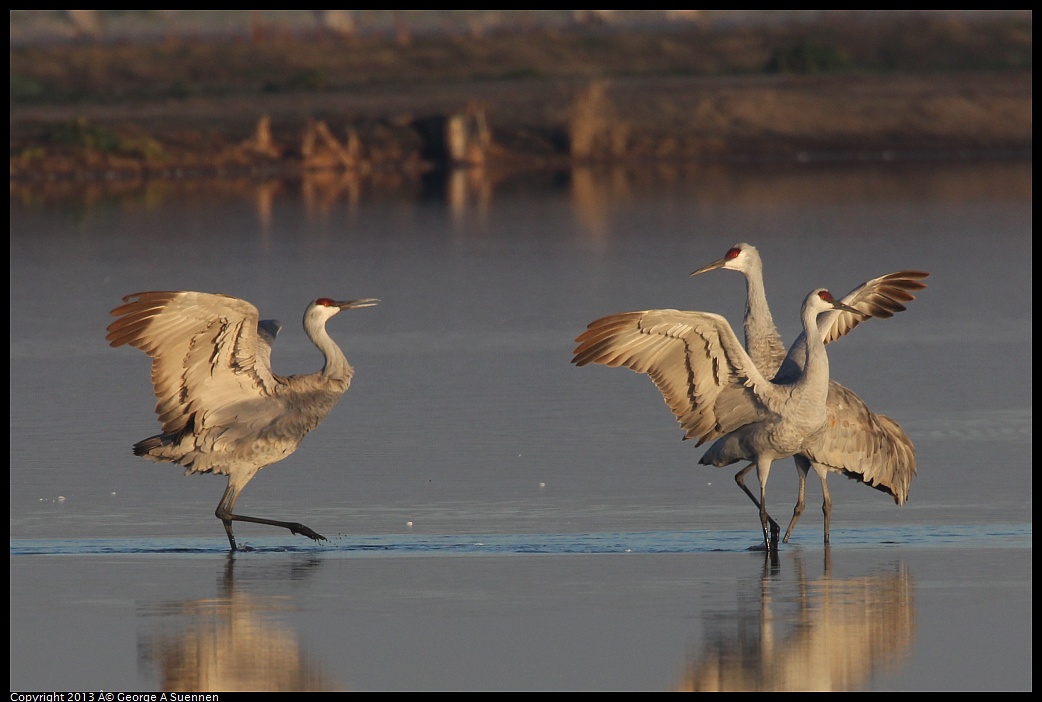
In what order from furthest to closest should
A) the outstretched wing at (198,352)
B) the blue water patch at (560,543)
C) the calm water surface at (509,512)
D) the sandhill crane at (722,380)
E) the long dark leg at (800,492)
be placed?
the outstretched wing at (198,352)
the long dark leg at (800,492)
the sandhill crane at (722,380)
the blue water patch at (560,543)
the calm water surface at (509,512)

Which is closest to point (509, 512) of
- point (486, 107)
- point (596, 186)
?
point (596, 186)

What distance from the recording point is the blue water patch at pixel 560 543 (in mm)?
10672

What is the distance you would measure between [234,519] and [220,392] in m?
0.76

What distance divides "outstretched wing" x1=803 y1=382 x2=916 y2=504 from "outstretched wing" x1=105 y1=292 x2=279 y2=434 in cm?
300

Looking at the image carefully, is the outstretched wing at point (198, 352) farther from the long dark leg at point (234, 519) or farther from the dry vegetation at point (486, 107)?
the dry vegetation at point (486, 107)

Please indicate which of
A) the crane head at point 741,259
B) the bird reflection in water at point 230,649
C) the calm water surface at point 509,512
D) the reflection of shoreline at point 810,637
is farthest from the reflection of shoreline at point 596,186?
the bird reflection in water at point 230,649

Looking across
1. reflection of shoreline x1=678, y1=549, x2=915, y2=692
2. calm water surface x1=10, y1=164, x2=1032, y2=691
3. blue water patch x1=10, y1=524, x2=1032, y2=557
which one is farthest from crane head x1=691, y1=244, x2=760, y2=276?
reflection of shoreline x1=678, y1=549, x2=915, y2=692

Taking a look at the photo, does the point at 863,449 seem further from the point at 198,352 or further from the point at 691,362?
the point at 198,352

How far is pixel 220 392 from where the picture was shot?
11.7 metres

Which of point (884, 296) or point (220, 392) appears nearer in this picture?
point (220, 392)

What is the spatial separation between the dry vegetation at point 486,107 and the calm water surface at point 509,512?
586 inches

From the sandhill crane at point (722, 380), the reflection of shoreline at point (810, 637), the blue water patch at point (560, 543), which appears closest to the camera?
the reflection of shoreline at point (810, 637)

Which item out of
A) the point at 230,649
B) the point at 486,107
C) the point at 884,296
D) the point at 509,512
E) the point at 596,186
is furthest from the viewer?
the point at 486,107

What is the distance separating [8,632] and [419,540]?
98.7 inches
